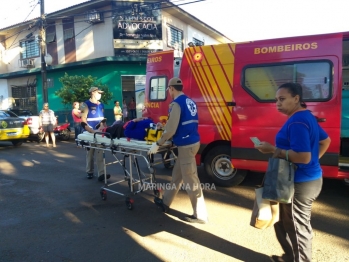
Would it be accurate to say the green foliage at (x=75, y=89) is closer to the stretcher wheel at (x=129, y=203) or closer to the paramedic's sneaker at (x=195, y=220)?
the stretcher wheel at (x=129, y=203)

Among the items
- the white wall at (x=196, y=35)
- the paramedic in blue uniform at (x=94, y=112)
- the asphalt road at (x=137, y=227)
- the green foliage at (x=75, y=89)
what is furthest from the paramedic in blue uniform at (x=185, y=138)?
the white wall at (x=196, y=35)

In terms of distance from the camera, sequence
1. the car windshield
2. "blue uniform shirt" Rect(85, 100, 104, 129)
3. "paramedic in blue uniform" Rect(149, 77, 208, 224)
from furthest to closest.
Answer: the car windshield → "blue uniform shirt" Rect(85, 100, 104, 129) → "paramedic in blue uniform" Rect(149, 77, 208, 224)

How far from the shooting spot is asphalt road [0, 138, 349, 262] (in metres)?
3.31

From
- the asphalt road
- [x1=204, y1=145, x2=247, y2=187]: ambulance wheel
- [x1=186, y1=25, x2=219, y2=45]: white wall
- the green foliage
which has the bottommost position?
the asphalt road

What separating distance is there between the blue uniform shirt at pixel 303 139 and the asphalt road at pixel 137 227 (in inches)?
46.3

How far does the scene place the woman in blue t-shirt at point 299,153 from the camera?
2.38 metres

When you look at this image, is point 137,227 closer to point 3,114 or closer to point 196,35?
point 3,114

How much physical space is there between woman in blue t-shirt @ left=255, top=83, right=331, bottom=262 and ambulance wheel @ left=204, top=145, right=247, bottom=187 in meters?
2.82

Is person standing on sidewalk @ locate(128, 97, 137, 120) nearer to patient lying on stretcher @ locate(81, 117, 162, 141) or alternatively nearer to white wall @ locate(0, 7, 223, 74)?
white wall @ locate(0, 7, 223, 74)

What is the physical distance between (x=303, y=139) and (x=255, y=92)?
9.21 ft

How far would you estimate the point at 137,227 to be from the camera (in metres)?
3.97

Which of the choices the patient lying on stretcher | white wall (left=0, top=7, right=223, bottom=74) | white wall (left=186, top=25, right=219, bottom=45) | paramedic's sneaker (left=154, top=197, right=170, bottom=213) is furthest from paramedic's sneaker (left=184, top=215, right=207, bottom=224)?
white wall (left=186, top=25, right=219, bottom=45)

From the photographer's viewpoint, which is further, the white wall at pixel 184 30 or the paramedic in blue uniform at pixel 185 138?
the white wall at pixel 184 30

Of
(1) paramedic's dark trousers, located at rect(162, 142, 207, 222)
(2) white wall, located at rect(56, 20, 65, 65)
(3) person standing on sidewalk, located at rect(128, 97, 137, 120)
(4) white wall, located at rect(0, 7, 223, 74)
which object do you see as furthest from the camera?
(2) white wall, located at rect(56, 20, 65, 65)
